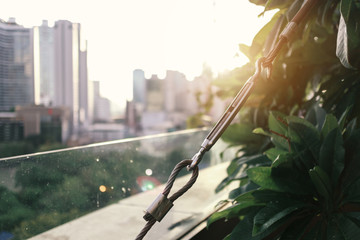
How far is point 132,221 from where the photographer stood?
3.13 ft

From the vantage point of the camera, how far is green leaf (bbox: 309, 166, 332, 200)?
0.58 meters

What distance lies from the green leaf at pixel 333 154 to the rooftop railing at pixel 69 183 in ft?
1.38

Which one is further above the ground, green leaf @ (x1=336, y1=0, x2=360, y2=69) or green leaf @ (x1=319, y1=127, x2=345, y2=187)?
green leaf @ (x1=336, y1=0, x2=360, y2=69)

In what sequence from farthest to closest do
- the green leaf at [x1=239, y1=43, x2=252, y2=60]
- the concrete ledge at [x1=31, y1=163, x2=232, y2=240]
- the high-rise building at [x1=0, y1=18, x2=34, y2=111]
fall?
the high-rise building at [x1=0, y1=18, x2=34, y2=111] → the green leaf at [x1=239, y1=43, x2=252, y2=60] → the concrete ledge at [x1=31, y1=163, x2=232, y2=240]

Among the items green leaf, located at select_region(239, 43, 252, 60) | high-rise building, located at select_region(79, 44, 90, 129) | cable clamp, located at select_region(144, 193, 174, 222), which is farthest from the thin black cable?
high-rise building, located at select_region(79, 44, 90, 129)

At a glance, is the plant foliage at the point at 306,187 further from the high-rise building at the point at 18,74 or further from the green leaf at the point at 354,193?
the high-rise building at the point at 18,74

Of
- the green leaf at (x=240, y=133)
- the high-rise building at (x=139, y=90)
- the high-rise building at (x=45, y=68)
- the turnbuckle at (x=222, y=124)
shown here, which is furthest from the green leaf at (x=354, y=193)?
the high-rise building at (x=139, y=90)

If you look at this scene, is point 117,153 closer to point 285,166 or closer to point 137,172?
point 137,172

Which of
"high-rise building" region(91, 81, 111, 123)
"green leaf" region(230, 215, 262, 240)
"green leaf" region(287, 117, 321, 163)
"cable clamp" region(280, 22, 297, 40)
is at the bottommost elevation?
"high-rise building" region(91, 81, 111, 123)

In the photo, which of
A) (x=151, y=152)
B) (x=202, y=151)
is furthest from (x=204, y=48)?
(x=202, y=151)

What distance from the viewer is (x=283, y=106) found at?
0.98 m

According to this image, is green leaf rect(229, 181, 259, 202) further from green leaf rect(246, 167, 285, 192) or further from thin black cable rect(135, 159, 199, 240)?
thin black cable rect(135, 159, 199, 240)

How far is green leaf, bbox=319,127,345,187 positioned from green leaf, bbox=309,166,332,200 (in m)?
0.02

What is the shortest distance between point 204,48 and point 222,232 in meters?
1.64
